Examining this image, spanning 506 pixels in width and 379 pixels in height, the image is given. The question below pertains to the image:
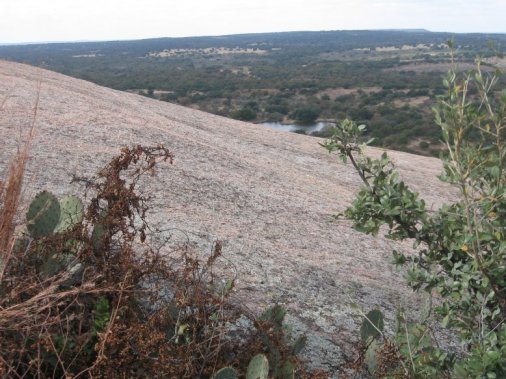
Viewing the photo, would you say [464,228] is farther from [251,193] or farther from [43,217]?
[251,193]

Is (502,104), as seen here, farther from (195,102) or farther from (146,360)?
(195,102)

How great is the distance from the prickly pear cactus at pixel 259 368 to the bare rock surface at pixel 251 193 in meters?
0.56

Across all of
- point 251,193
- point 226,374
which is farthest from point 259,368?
point 251,193

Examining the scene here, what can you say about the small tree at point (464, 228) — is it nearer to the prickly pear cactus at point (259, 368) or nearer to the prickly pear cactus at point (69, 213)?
the prickly pear cactus at point (259, 368)

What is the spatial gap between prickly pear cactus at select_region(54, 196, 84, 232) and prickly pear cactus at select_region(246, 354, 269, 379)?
1261mm

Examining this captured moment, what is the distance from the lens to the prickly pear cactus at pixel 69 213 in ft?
10.2

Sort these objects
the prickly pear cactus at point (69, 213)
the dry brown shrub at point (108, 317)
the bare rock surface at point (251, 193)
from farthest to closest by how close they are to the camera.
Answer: the bare rock surface at point (251, 193) → the prickly pear cactus at point (69, 213) → the dry brown shrub at point (108, 317)

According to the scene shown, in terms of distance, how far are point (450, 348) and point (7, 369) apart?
2.62 metres

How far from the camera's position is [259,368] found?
245 centimetres

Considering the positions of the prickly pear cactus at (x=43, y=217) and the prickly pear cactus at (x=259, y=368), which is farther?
the prickly pear cactus at (x=43, y=217)

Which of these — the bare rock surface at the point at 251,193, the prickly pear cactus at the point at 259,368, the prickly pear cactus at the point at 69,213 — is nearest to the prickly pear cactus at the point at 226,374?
the prickly pear cactus at the point at 259,368

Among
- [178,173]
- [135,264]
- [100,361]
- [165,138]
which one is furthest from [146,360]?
[165,138]

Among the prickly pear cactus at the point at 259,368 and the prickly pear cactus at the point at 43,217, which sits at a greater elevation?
the prickly pear cactus at the point at 43,217

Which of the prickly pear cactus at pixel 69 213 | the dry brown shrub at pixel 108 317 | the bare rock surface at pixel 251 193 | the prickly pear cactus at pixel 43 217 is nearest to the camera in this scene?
the dry brown shrub at pixel 108 317
